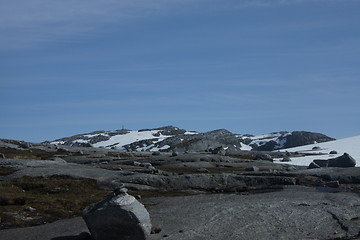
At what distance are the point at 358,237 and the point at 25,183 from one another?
35.1 meters

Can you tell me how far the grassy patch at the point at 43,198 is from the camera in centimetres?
3766

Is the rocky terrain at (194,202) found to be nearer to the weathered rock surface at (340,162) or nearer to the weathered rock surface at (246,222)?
the weathered rock surface at (246,222)

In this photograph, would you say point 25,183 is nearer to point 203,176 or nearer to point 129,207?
point 203,176

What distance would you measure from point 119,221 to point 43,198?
57.7 feet

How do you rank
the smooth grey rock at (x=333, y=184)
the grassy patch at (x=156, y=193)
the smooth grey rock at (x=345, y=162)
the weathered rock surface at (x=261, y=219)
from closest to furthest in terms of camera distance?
1. the weathered rock surface at (x=261, y=219)
2. the grassy patch at (x=156, y=193)
3. the smooth grey rock at (x=333, y=184)
4. the smooth grey rock at (x=345, y=162)

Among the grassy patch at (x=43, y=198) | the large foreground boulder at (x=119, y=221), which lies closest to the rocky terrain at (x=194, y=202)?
the grassy patch at (x=43, y=198)

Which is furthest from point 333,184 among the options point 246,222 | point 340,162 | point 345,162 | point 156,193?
point 246,222

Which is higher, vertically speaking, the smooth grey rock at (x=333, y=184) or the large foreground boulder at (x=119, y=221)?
the large foreground boulder at (x=119, y=221)

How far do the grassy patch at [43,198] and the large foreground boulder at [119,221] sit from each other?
28.7 feet

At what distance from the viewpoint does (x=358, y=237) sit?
101 feet

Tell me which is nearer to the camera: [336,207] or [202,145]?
[336,207]

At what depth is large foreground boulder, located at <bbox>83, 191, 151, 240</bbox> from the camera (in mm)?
29188

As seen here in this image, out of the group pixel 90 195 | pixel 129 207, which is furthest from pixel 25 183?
pixel 129 207

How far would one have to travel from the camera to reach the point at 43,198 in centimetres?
4438
